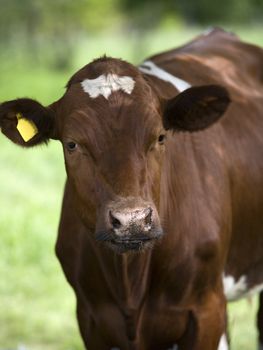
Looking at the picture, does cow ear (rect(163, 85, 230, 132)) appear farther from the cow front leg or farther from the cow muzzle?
the cow front leg

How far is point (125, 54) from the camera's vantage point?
4172cm

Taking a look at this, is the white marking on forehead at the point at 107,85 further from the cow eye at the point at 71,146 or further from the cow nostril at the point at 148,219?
the cow nostril at the point at 148,219

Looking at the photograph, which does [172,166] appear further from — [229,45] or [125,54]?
[125,54]

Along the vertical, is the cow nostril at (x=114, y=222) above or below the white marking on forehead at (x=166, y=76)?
below

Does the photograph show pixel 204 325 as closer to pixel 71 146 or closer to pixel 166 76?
pixel 71 146

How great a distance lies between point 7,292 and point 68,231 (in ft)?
14.2

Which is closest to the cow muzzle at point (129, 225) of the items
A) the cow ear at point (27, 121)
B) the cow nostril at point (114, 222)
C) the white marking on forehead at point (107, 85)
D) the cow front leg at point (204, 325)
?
the cow nostril at point (114, 222)

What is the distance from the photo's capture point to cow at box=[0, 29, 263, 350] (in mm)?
4949

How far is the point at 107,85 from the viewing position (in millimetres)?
5176

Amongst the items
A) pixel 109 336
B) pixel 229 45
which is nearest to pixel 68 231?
pixel 109 336

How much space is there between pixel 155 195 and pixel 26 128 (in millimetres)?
766

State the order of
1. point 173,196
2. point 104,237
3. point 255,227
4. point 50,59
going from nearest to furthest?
point 104,237
point 173,196
point 255,227
point 50,59

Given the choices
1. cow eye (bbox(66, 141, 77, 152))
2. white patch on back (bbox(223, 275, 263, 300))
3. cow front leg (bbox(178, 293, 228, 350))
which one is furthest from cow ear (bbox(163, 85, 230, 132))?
white patch on back (bbox(223, 275, 263, 300))

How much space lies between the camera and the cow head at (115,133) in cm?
479
